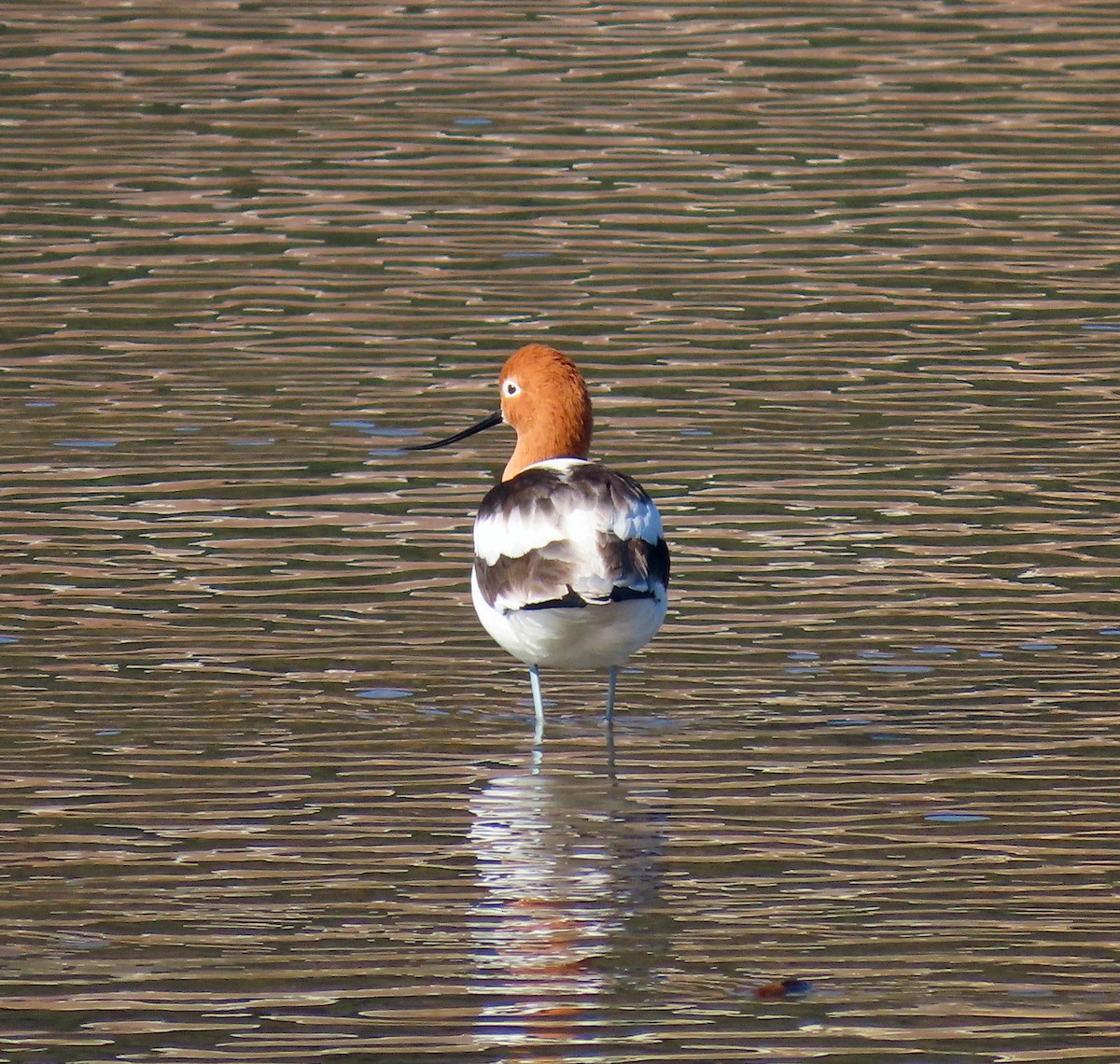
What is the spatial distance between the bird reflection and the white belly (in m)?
0.44

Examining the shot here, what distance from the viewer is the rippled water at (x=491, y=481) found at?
6820 millimetres

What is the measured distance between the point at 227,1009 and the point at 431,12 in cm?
1612

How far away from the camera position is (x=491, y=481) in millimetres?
12180

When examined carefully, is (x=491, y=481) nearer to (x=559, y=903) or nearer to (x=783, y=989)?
(x=559, y=903)

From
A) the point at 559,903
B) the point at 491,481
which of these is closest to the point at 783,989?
the point at 559,903

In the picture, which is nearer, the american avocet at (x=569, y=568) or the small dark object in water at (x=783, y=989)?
the small dark object in water at (x=783, y=989)

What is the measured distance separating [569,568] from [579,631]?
259 mm

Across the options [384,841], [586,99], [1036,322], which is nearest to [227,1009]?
[384,841]

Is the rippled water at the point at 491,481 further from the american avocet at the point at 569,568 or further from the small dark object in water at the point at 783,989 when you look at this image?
the american avocet at the point at 569,568

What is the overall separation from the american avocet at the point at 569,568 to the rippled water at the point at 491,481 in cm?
38

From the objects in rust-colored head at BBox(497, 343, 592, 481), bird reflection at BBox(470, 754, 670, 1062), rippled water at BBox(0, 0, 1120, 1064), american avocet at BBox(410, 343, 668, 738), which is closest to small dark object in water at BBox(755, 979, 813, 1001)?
rippled water at BBox(0, 0, 1120, 1064)

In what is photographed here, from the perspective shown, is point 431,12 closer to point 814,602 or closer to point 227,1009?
point 814,602

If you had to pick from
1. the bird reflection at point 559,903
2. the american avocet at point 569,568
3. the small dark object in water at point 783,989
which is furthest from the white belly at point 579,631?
the small dark object in water at point 783,989

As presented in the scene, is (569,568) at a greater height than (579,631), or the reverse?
(569,568)
